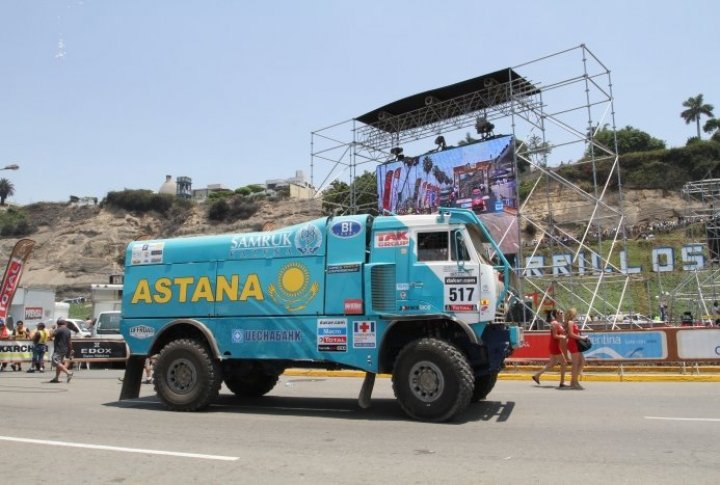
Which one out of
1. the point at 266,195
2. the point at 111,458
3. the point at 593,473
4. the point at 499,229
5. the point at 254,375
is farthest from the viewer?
the point at 266,195

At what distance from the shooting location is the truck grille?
879 centimetres

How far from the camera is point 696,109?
86.3 m

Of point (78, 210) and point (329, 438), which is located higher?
point (78, 210)

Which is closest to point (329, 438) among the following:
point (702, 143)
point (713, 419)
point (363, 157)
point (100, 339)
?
point (713, 419)

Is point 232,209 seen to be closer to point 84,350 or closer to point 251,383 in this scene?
point 84,350

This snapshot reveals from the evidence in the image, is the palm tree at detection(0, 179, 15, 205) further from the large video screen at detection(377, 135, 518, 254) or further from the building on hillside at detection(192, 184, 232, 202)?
the large video screen at detection(377, 135, 518, 254)

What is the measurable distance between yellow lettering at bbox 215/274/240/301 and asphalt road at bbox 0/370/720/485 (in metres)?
1.82

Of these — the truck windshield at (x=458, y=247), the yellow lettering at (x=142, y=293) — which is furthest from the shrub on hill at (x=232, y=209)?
the truck windshield at (x=458, y=247)

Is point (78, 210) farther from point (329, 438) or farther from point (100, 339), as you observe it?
point (329, 438)

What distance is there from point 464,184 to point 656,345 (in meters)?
11.0

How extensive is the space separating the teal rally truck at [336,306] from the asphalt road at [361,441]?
0.67 m

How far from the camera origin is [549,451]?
6.57m

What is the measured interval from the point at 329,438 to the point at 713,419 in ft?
17.6

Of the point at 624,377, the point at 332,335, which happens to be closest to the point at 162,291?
the point at 332,335
